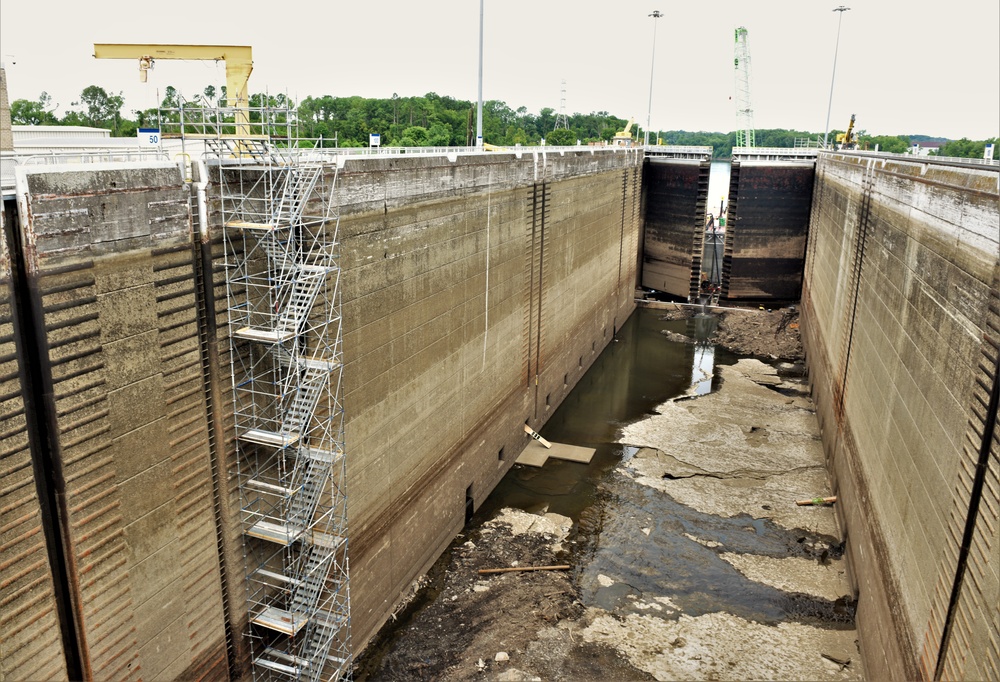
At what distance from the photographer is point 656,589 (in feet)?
56.9

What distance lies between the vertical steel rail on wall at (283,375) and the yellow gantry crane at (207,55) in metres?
2.66

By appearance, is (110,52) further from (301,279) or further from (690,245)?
(690,245)

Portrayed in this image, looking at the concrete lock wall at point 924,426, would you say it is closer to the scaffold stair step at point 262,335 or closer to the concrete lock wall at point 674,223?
the scaffold stair step at point 262,335

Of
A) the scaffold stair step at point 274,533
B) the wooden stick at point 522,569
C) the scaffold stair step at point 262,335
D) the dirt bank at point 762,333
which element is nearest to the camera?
the scaffold stair step at point 262,335

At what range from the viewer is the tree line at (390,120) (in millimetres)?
22562

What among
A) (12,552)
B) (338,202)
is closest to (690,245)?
(338,202)

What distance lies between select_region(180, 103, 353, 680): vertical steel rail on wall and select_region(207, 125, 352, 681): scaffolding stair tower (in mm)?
22

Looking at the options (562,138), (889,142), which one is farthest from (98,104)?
(889,142)

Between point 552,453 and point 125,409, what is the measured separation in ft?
57.7

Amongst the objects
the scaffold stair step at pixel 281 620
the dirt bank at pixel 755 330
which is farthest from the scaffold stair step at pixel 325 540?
the dirt bank at pixel 755 330

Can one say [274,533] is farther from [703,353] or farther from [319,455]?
[703,353]

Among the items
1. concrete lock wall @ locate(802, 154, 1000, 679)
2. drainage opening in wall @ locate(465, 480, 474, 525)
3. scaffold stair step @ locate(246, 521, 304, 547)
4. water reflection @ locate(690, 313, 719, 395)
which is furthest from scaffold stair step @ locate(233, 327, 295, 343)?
water reflection @ locate(690, 313, 719, 395)

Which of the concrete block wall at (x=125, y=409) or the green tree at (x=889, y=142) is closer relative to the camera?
the concrete block wall at (x=125, y=409)

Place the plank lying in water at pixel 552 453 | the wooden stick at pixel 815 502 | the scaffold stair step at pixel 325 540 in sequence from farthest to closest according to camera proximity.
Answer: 1. the plank lying in water at pixel 552 453
2. the wooden stick at pixel 815 502
3. the scaffold stair step at pixel 325 540
